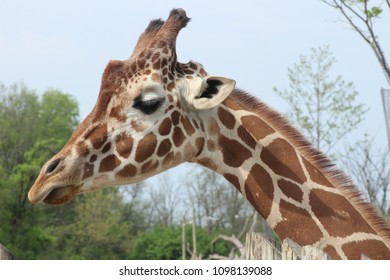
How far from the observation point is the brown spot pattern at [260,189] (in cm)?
512

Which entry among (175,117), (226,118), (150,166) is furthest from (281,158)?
(150,166)

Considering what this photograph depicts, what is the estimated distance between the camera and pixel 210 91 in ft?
16.8

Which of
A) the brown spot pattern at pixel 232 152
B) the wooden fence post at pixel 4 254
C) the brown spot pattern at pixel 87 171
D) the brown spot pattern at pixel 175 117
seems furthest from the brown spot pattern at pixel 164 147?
the wooden fence post at pixel 4 254

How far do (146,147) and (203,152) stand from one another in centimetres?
38

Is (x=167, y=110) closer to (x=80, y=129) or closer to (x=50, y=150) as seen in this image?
(x=80, y=129)

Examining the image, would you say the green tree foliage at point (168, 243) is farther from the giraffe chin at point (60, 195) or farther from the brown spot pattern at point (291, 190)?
A: the giraffe chin at point (60, 195)

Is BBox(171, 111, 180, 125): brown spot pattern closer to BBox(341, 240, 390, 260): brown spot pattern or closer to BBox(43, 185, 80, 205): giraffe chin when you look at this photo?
BBox(43, 185, 80, 205): giraffe chin

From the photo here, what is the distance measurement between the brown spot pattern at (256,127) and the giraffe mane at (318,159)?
0.05m

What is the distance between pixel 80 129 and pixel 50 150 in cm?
3761

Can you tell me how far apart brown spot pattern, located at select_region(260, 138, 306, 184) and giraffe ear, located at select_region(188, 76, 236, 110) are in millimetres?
483

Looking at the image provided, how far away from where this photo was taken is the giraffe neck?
4.92 meters
